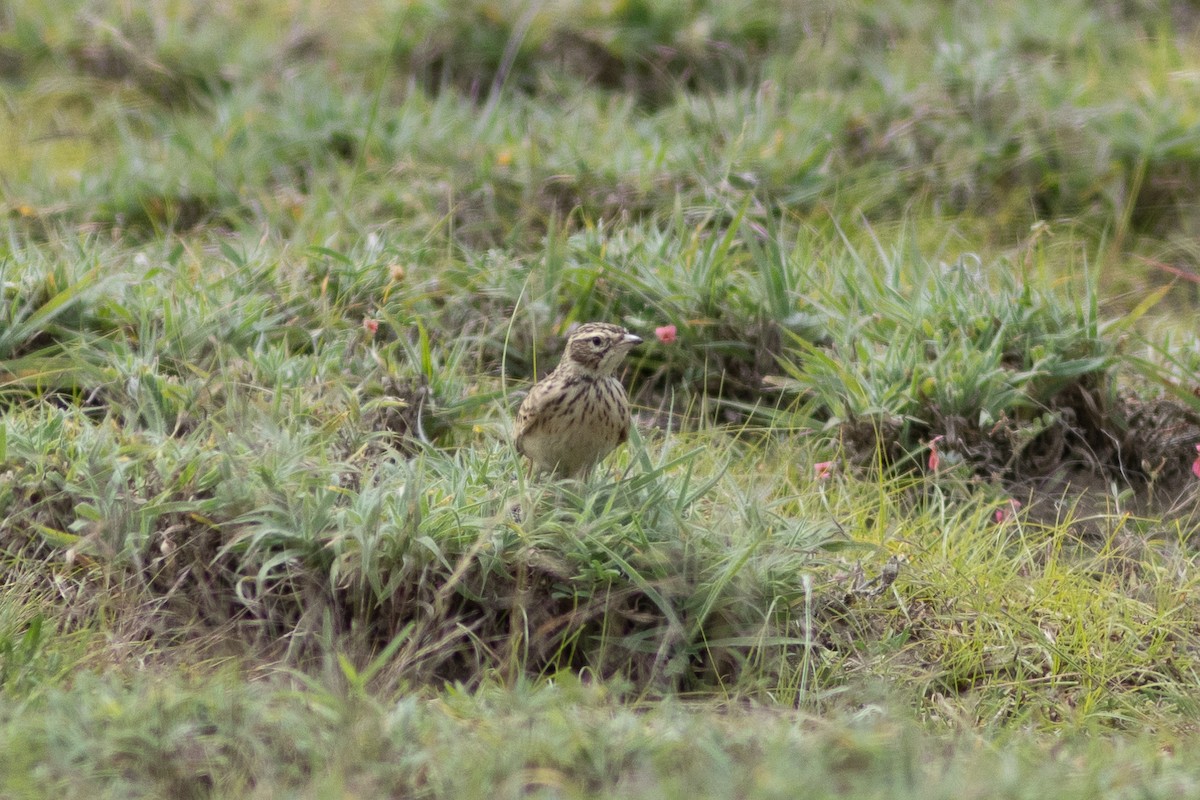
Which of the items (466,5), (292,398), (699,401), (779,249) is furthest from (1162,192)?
(292,398)

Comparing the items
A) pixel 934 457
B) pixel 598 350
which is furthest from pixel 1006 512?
pixel 598 350

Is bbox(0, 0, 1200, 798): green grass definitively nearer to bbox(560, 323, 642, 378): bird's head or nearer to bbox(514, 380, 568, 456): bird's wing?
bbox(514, 380, 568, 456): bird's wing

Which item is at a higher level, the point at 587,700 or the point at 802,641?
the point at 587,700

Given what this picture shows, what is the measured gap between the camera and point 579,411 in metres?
4.29

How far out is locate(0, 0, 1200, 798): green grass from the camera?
339cm

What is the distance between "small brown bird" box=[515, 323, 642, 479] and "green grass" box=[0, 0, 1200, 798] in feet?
0.43

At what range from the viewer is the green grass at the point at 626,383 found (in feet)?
11.1

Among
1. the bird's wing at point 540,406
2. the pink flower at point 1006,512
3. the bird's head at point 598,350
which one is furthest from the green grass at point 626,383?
the bird's head at point 598,350

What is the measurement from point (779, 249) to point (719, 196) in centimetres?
56

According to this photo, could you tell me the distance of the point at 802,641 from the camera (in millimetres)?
4055

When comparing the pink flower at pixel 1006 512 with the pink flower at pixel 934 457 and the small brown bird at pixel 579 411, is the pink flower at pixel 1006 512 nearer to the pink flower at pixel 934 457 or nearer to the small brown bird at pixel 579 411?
the pink flower at pixel 934 457

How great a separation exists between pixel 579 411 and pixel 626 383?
126cm

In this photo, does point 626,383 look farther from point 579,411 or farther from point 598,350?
point 579,411

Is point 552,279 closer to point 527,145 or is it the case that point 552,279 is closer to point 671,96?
point 527,145
